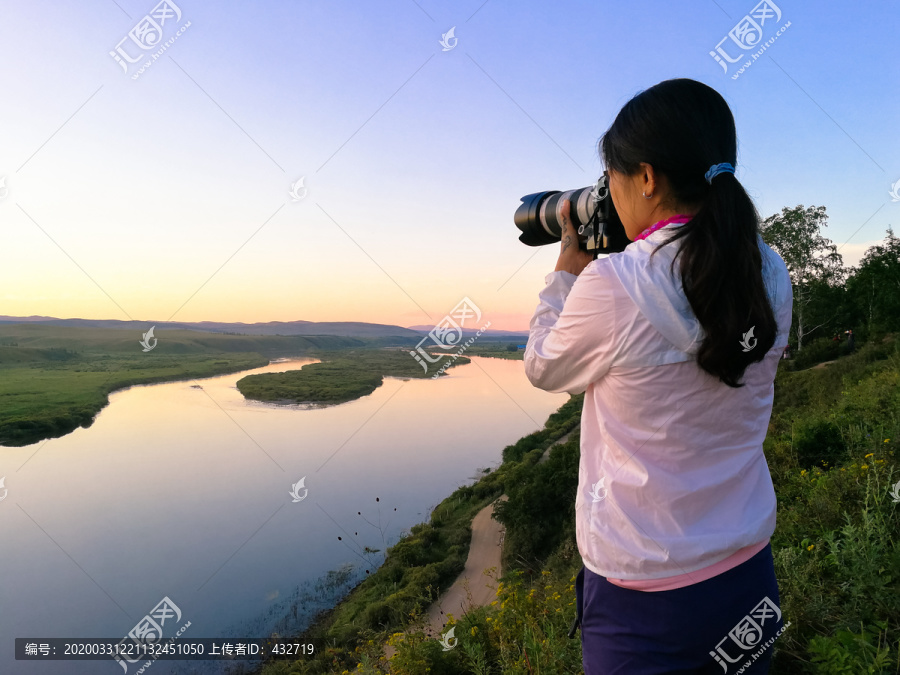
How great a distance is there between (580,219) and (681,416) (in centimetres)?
56

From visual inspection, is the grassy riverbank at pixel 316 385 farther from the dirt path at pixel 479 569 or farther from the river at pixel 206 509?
the dirt path at pixel 479 569

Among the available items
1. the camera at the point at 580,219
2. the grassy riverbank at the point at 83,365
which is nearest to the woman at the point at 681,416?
the camera at the point at 580,219

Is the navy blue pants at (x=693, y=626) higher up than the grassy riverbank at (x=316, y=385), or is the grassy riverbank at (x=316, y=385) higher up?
the grassy riverbank at (x=316, y=385)

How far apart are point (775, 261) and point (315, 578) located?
12.8m

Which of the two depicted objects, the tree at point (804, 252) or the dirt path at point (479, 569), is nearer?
Result: the dirt path at point (479, 569)

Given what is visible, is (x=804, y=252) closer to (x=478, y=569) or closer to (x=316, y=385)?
(x=478, y=569)

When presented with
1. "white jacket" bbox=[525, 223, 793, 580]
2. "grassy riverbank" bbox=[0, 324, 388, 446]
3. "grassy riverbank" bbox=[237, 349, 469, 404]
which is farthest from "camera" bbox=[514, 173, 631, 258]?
"grassy riverbank" bbox=[237, 349, 469, 404]

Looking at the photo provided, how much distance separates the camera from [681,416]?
0.67m

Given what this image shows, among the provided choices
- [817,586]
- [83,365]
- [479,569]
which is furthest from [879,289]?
[83,365]

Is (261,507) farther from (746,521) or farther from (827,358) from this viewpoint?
(827,358)

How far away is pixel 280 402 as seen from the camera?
30094 millimetres

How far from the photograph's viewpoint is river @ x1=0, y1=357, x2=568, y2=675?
1024 centimetres

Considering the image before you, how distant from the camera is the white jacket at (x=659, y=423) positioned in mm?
657

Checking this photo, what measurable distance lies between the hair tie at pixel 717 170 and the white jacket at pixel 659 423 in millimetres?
106
